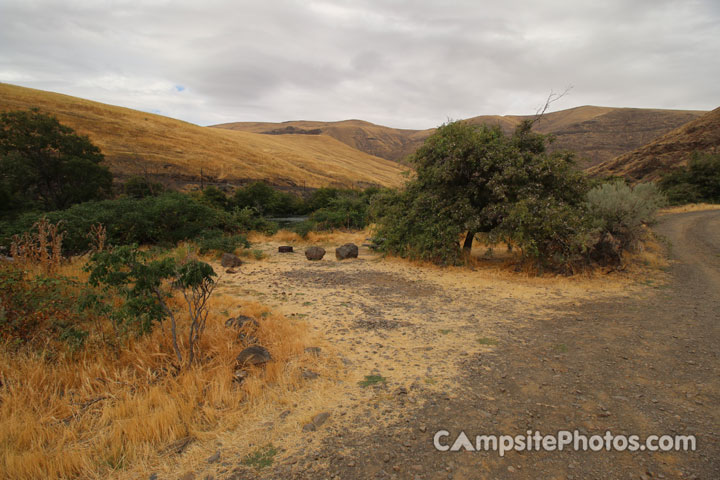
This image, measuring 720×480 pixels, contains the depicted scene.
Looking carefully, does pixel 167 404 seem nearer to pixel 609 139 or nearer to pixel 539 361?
pixel 539 361

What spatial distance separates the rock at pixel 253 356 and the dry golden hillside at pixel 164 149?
3569 centimetres

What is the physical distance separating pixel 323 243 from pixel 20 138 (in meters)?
18.4

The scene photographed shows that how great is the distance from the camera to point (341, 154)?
10075 cm

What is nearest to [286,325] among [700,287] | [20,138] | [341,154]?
[700,287]

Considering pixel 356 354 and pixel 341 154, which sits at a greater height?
pixel 341 154

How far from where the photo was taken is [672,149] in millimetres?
42188

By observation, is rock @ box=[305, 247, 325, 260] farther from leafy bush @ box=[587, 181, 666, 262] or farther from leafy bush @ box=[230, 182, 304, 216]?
leafy bush @ box=[230, 182, 304, 216]

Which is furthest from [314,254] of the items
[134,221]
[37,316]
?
[37,316]

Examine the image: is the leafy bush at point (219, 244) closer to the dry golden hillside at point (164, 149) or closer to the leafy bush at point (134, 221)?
the leafy bush at point (134, 221)

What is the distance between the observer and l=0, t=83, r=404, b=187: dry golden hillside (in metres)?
40.0

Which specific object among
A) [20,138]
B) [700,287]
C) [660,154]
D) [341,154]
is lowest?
[700,287]

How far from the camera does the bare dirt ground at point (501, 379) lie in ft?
8.28

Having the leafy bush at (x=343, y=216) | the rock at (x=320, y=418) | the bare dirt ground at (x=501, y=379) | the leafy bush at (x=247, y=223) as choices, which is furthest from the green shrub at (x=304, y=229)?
the rock at (x=320, y=418)

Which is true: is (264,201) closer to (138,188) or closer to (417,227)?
(138,188)
